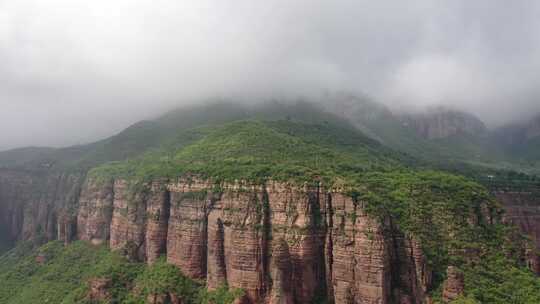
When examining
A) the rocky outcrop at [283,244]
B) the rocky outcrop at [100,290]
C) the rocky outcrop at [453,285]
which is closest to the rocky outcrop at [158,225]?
the rocky outcrop at [283,244]

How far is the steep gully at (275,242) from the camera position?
51562mm

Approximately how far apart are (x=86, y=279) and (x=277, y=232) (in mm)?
37532

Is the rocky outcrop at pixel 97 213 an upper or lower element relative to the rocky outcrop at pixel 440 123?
lower

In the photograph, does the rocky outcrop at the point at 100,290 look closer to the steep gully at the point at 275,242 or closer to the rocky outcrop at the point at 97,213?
the steep gully at the point at 275,242

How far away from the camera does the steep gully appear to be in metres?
51.6

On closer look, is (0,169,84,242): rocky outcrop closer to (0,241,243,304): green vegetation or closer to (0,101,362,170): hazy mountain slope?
(0,101,362,170): hazy mountain slope

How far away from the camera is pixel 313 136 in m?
88.8

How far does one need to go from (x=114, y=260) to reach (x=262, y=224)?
3105 centimetres

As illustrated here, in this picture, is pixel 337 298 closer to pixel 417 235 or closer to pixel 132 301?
pixel 417 235

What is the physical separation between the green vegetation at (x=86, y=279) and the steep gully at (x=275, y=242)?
2.03 metres

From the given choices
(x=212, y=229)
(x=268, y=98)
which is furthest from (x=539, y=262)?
(x=268, y=98)

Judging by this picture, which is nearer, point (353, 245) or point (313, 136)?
point (353, 245)

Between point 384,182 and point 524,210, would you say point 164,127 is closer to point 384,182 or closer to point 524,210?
point 384,182

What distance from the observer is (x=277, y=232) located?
56.7m
